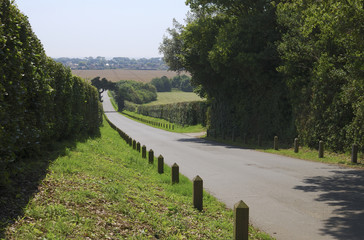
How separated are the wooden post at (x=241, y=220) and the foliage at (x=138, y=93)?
116m

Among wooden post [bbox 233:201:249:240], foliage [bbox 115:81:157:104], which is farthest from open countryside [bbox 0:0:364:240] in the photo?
foliage [bbox 115:81:157:104]

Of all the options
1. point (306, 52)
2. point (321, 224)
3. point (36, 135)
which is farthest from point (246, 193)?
point (306, 52)

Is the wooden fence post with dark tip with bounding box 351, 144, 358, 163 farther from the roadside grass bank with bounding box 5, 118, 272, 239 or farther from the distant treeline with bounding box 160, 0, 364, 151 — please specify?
Result: the roadside grass bank with bounding box 5, 118, 272, 239

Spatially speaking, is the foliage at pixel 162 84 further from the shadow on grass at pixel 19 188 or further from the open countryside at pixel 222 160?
the shadow on grass at pixel 19 188

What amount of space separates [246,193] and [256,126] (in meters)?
19.1

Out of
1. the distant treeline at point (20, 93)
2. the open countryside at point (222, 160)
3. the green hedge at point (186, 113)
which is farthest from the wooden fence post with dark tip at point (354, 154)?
the green hedge at point (186, 113)

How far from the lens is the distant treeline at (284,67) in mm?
15023

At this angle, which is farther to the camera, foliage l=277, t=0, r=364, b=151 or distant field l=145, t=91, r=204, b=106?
distant field l=145, t=91, r=204, b=106

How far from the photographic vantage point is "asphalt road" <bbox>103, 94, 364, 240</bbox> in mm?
7148

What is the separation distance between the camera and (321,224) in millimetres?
7328

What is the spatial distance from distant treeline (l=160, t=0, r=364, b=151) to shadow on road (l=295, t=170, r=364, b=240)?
4.71 metres

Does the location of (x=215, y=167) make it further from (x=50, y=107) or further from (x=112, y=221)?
(x=112, y=221)

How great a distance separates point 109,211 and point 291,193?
535cm

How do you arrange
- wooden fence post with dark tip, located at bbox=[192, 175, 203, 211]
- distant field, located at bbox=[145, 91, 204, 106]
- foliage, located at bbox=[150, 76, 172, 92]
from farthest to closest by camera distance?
foliage, located at bbox=[150, 76, 172, 92], distant field, located at bbox=[145, 91, 204, 106], wooden fence post with dark tip, located at bbox=[192, 175, 203, 211]
